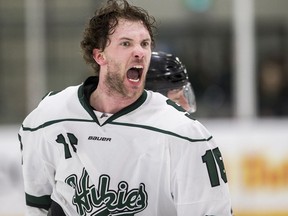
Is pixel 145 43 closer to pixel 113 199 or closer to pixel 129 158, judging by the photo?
pixel 129 158

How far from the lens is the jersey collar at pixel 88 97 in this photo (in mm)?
2611

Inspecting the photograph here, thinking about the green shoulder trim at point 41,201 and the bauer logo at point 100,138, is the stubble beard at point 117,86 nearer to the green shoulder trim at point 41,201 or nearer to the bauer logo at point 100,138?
the bauer logo at point 100,138

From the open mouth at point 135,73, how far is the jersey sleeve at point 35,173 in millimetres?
368

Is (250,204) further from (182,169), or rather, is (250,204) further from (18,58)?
(182,169)

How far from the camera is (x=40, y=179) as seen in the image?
282 cm

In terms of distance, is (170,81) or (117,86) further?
(170,81)

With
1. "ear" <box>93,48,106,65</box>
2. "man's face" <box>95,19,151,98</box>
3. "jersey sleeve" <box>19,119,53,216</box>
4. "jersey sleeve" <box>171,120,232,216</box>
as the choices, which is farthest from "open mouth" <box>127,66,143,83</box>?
"jersey sleeve" <box>19,119,53,216</box>

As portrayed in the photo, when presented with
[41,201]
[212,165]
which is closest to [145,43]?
[212,165]

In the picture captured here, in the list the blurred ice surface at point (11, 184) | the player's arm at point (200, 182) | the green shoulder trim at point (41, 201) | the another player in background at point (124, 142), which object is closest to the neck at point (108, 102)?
the another player in background at point (124, 142)

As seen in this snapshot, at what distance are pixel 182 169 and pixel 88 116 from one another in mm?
353

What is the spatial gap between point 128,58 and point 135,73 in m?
0.05

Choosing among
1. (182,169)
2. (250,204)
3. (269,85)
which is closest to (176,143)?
(182,169)

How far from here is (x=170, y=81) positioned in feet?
10.2

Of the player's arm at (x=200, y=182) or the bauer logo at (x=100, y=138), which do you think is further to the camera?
the bauer logo at (x=100, y=138)
